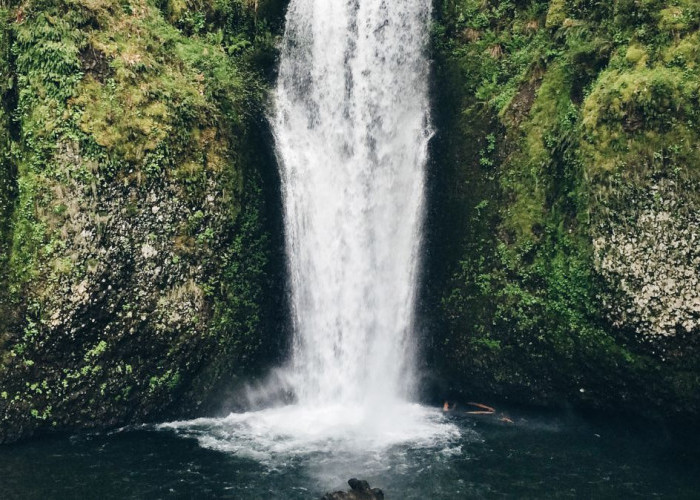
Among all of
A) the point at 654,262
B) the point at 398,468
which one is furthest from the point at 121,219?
the point at 654,262

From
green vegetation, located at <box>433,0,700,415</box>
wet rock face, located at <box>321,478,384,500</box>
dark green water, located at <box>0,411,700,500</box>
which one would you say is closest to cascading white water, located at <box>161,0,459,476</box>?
green vegetation, located at <box>433,0,700,415</box>

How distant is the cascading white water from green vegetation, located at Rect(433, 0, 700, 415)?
876 millimetres

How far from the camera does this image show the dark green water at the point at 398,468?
37.1ft

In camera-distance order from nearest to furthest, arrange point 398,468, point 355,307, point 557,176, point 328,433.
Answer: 1. point 398,468
2. point 328,433
3. point 557,176
4. point 355,307

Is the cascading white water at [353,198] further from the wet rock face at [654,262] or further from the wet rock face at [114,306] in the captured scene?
the wet rock face at [654,262]

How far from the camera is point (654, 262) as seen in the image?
12508 millimetres

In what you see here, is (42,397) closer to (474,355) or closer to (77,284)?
(77,284)

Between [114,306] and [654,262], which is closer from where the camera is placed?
[654,262]

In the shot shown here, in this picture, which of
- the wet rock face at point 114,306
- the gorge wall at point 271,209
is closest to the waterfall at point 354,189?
the gorge wall at point 271,209

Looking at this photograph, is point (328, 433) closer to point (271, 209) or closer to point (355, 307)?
point (355, 307)

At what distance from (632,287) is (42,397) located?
1206cm

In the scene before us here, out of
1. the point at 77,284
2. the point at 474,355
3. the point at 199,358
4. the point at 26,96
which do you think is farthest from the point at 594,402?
the point at 26,96

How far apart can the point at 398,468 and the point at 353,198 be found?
264 inches

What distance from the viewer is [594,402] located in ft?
46.6
